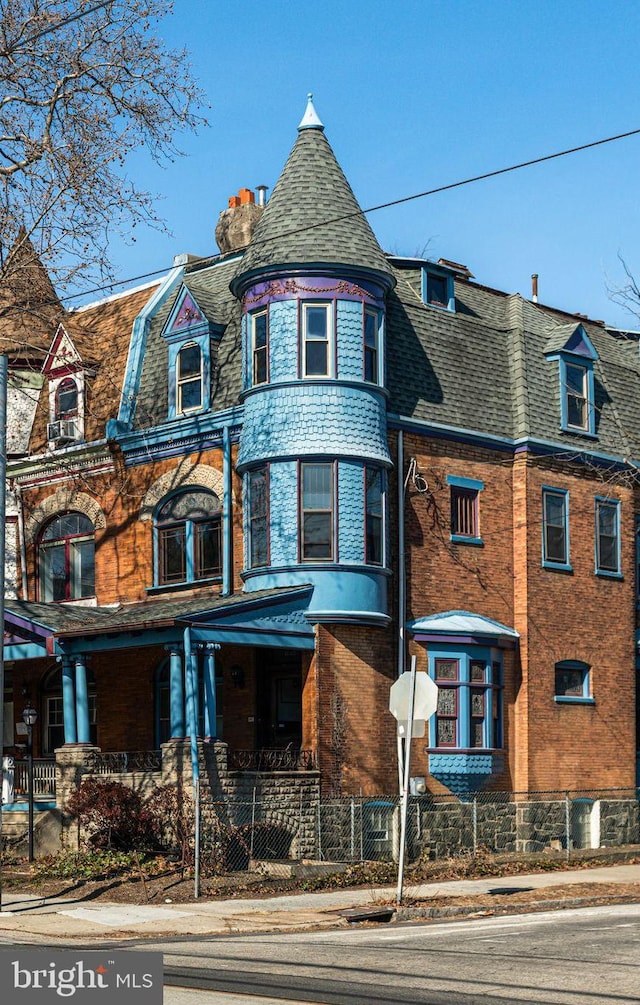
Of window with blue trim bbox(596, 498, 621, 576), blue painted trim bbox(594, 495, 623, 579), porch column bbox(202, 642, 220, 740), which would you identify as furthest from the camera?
window with blue trim bbox(596, 498, 621, 576)

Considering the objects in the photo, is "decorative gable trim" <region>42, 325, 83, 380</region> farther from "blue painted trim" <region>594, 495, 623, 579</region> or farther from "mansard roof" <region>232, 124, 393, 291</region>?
"blue painted trim" <region>594, 495, 623, 579</region>

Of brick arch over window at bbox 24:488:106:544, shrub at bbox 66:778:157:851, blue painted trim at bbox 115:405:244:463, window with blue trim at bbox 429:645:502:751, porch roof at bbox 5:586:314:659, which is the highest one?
blue painted trim at bbox 115:405:244:463

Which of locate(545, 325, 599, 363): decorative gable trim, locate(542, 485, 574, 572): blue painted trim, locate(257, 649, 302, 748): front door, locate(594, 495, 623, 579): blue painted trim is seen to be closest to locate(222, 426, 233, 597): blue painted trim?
locate(257, 649, 302, 748): front door

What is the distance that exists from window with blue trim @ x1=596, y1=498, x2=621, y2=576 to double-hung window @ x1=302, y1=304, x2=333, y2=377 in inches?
343

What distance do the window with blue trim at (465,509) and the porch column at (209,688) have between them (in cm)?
684

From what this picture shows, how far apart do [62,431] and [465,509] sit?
9.80m

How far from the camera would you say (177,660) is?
1088 inches

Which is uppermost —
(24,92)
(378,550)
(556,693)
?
(24,92)

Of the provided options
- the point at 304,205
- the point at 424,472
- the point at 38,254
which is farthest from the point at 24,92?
the point at 424,472

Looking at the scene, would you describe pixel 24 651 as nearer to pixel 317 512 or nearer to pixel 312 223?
pixel 317 512

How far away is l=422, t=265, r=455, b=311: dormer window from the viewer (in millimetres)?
34000

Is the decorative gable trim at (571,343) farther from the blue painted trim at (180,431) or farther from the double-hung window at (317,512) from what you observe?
the blue painted trim at (180,431)

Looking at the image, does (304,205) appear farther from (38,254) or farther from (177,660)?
(177,660)

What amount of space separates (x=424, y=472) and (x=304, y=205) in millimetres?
6073
